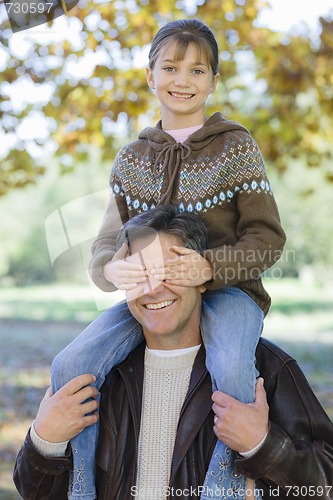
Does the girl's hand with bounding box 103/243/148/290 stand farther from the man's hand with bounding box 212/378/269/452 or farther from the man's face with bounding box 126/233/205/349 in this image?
the man's hand with bounding box 212/378/269/452

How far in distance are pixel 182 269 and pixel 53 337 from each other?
45.2 ft

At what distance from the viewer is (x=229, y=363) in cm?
244

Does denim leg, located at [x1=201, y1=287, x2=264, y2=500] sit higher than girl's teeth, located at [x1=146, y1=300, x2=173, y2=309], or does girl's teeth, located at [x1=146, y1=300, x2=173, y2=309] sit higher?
girl's teeth, located at [x1=146, y1=300, x2=173, y2=309]

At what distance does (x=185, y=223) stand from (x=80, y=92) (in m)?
5.55

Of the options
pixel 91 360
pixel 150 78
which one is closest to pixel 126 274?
pixel 91 360

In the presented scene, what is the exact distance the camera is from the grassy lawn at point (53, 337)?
9219 mm

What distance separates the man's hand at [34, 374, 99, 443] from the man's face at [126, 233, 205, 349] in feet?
0.96

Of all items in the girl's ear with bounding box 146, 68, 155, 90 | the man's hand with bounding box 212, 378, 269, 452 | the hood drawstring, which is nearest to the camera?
the man's hand with bounding box 212, 378, 269, 452

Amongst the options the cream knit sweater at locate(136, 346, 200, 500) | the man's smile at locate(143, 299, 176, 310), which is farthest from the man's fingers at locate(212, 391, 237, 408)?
the man's smile at locate(143, 299, 176, 310)

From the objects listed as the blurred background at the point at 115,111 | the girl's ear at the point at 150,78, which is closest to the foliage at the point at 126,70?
the blurred background at the point at 115,111

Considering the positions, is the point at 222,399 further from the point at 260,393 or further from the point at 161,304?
the point at 161,304

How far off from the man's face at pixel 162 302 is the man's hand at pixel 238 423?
0.30m

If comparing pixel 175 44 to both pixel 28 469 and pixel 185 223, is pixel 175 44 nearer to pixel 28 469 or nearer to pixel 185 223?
pixel 185 223

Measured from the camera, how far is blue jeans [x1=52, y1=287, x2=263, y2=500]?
243cm
